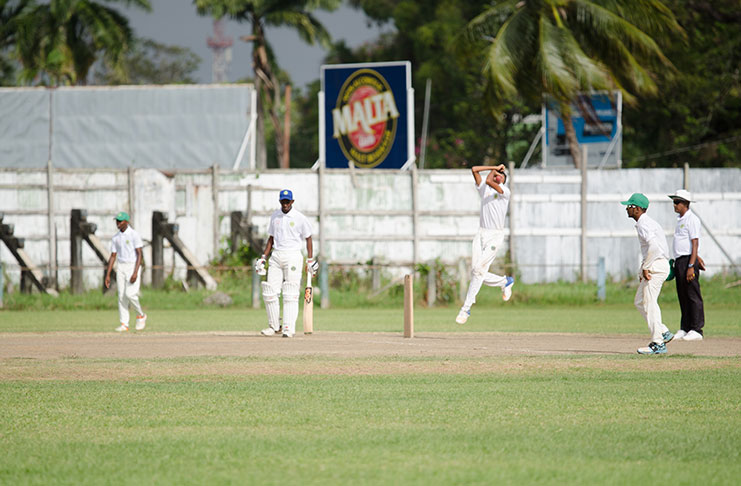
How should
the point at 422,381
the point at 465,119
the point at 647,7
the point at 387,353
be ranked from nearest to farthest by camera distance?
the point at 422,381 < the point at 387,353 < the point at 647,7 < the point at 465,119

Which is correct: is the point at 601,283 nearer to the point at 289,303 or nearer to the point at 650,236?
the point at 289,303

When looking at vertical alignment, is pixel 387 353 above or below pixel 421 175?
below

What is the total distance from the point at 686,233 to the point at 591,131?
2004 centimetres

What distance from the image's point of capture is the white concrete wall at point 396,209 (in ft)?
98.7

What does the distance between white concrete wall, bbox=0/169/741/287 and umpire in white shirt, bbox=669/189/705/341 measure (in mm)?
14772

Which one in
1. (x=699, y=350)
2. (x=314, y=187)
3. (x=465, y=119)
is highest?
(x=465, y=119)

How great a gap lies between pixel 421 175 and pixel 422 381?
20.0m

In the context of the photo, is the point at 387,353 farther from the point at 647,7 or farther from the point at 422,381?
the point at 647,7

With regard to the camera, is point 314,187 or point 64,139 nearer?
point 314,187

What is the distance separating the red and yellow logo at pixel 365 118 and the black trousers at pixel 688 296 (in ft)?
69.6

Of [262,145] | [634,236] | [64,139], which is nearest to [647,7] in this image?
[634,236]

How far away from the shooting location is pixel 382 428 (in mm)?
8055

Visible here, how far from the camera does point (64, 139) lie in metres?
36.5

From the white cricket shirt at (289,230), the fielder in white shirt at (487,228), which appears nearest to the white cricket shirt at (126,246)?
the white cricket shirt at (289,230)
